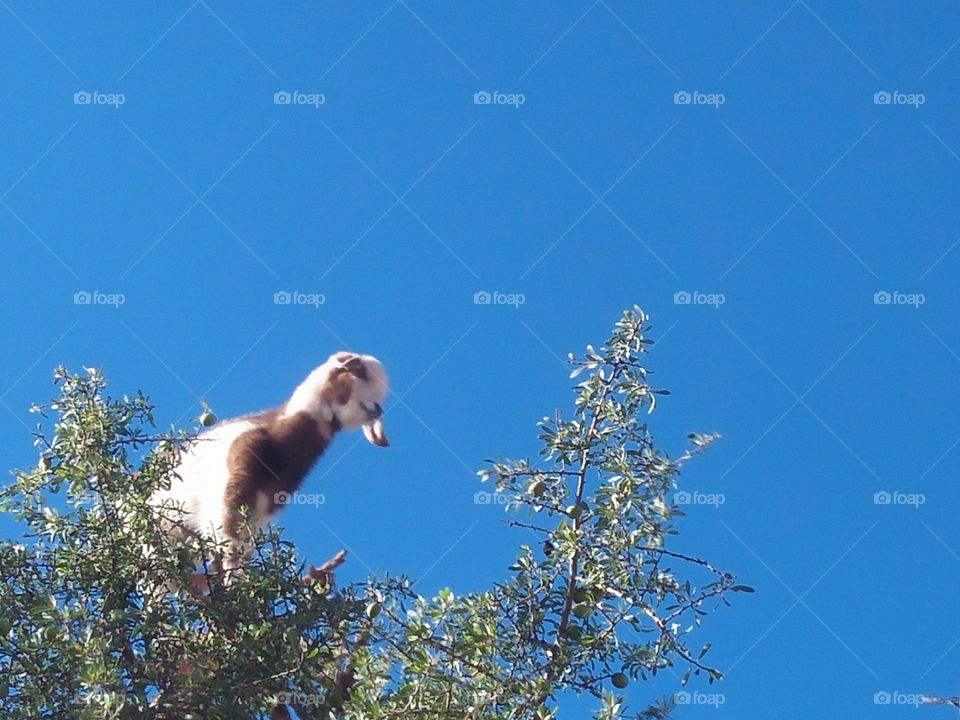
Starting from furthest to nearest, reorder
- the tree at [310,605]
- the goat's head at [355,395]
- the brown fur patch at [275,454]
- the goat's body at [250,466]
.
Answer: the goat's head at [355,395], the brown fur patch at [275,454], the goat's body at [250,466], the tree at [310,605]

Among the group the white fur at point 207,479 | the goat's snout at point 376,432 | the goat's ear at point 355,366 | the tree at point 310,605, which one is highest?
the goat's ear at point 355,366

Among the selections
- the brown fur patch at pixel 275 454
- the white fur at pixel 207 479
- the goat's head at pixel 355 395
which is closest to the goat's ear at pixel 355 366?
the goat's head at pixel 355 395

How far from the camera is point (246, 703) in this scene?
4633 millimetres

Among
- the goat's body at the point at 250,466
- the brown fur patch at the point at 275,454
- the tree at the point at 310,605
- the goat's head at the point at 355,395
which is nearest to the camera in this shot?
the tree at the point at 310,605

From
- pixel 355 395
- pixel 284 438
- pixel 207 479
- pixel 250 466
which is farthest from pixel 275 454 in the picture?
pixel 355 395

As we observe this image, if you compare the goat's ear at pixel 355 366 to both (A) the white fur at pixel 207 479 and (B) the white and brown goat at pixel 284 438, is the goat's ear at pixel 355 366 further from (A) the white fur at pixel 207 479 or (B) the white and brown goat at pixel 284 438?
(A) the white fur at pixel 207 479

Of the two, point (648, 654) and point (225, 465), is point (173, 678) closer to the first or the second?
point (648, 654)

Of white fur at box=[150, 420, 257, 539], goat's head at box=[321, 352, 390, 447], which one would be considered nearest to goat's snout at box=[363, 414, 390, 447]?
goat's head at box=[321, 352, 390, 447]

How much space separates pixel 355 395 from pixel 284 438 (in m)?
0.49

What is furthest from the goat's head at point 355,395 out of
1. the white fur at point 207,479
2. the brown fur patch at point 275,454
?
the white fur at point 207,479

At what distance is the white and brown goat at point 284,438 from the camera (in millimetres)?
6785

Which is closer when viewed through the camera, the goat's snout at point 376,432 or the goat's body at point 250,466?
the goat's body at point 250,466

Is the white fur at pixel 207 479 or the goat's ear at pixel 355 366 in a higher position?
the goat's ear at pixel 355 366

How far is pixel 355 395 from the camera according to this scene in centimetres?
716
